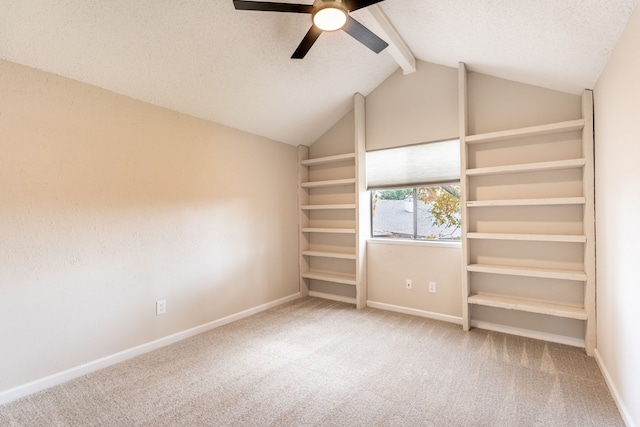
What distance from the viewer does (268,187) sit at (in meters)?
3.94

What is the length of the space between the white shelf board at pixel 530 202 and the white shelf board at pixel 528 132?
594 mm

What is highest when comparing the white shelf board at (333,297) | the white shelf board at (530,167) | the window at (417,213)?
the white shelf board at (530,167)

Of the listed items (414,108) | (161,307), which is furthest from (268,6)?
(161,307)

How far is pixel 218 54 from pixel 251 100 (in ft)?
2.30

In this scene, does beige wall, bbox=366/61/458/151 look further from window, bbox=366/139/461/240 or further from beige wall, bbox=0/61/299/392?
beige wall, bbox=0/61/299/392

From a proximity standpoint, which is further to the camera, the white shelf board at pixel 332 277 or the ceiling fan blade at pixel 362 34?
the white shelf board at pixel 332 277

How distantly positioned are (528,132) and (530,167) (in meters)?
0.32

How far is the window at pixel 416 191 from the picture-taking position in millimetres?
3418

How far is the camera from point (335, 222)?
423 centimetres

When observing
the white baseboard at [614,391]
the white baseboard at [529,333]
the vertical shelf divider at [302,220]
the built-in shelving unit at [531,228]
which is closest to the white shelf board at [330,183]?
the vertical shelf divider at [302,220]

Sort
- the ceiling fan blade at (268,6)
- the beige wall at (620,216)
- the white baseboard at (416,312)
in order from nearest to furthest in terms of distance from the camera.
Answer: the beige wall at (620,216) < the ceiling fan blade at (268,6) < the white baseboard at (416,312)

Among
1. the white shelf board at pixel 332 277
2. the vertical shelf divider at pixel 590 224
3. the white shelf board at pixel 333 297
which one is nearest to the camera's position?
the vertical shelf divider at pixel 590 224

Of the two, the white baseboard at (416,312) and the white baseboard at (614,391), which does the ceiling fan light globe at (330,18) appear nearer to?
the white baseboard at (614,391)

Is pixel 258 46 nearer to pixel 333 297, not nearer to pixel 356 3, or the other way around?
pixel 356 3
